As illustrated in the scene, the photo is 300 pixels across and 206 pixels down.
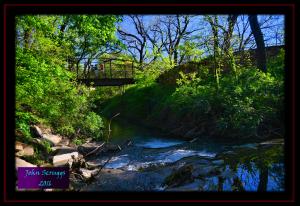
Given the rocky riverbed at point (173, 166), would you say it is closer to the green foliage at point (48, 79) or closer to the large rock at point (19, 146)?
the large rock at point (19, 146)

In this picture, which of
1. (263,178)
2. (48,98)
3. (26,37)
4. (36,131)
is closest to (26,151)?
(48,98)

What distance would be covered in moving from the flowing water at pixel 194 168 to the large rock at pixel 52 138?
54.1 inches

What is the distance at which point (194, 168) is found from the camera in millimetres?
7340

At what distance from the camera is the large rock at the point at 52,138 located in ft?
32.7

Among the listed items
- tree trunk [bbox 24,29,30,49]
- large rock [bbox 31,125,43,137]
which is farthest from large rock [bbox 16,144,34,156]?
tree trunk [bbox 24,29,30,49]

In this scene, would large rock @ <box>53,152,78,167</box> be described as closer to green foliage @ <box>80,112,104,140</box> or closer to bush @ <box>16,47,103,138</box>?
bush @ <box>16,47,103,138</box>

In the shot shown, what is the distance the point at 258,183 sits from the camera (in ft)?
18.0

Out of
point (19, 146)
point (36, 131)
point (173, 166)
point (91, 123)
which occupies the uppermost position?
point (91, 123)

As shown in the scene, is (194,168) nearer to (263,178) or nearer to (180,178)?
(180,178)
